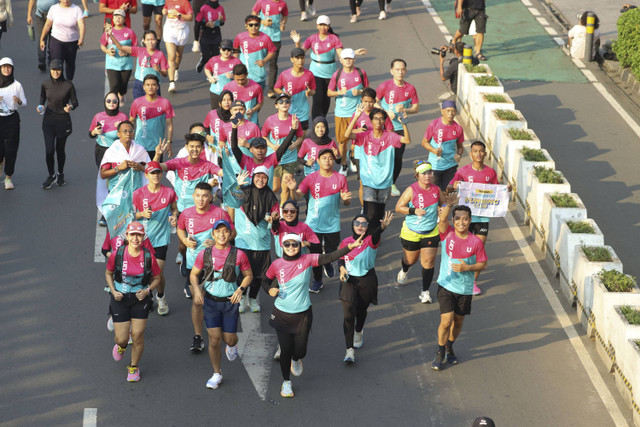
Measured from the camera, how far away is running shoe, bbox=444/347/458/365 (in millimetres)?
12641

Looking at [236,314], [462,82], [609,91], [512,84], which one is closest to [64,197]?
[236,314]

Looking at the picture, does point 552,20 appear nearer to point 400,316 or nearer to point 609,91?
point 609,91

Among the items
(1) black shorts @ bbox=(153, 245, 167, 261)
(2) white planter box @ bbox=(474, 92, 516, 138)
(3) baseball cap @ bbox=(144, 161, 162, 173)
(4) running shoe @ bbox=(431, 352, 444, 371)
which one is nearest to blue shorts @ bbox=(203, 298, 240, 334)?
(1) black shorts @ bbox=(153, 245, 167, 261)

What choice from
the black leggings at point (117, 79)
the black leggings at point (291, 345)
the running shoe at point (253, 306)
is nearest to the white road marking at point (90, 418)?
the black leggings at point (291, 345)

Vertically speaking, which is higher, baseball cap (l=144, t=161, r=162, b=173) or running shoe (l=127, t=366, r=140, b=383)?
baseball cap (l=144, t=161, r=162, b=173)

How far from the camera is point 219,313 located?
11719mm

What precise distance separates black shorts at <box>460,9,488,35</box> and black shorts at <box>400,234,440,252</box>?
9950 millimetres

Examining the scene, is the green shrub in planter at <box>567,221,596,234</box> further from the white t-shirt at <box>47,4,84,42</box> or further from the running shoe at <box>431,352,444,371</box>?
the white t-shirt at <box>47,4,84,42</box>

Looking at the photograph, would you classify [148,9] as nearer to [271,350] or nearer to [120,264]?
[271,350]

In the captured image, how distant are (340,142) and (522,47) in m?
Answer: 8.56

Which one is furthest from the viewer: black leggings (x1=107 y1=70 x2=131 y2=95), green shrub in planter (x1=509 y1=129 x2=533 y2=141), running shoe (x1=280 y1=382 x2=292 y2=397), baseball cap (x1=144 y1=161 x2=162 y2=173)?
black leggings (x1=107 y1=70 x2=131 y2=95)

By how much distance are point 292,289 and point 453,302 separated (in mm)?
1978

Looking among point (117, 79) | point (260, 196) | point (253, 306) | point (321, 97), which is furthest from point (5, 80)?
point (253, 306)

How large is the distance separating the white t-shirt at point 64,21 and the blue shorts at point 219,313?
9898mm
